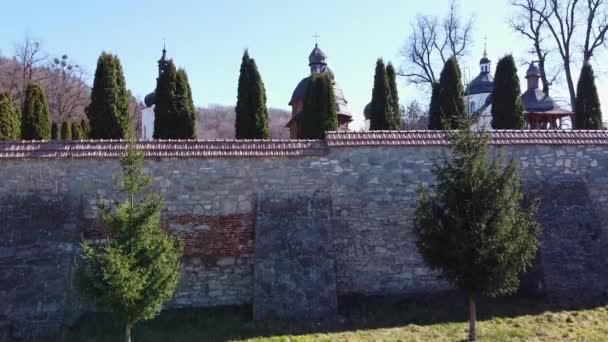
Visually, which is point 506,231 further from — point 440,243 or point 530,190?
point 530,190

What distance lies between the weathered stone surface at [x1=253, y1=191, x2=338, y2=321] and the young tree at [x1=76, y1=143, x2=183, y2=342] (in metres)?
2.02

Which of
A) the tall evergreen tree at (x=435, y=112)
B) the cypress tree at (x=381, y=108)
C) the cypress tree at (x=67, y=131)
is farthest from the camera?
the cypress tree at (x=67, y=131)

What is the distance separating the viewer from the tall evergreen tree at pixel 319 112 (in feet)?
44.3

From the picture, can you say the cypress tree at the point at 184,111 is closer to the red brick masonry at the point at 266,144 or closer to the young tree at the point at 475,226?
the red brick masonry at the point at 266,144

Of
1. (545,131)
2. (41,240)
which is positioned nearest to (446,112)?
(545,131)

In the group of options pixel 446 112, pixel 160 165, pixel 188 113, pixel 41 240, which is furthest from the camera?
pixel 446 112

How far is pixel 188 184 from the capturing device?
1003 cm

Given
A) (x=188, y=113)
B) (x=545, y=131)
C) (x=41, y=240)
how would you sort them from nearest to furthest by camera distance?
(x=41, y=240)
(x=545, y=131)
(x=188, y=113)

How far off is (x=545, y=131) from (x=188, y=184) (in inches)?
285

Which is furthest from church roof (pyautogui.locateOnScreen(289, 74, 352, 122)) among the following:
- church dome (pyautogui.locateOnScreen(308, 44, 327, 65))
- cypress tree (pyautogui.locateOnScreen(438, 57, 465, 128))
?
cypress tree (pyautogui.locateOnScreen(438, 57, 465, 128))

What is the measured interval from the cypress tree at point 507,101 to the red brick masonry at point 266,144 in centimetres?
341

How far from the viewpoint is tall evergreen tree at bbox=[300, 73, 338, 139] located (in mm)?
13492

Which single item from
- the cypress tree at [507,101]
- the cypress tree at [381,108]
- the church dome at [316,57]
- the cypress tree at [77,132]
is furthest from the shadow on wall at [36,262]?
the church dome at [316,57]

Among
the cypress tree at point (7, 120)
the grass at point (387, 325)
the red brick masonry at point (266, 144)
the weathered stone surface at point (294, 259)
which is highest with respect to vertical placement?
the cypress tree at point (7, 120)
